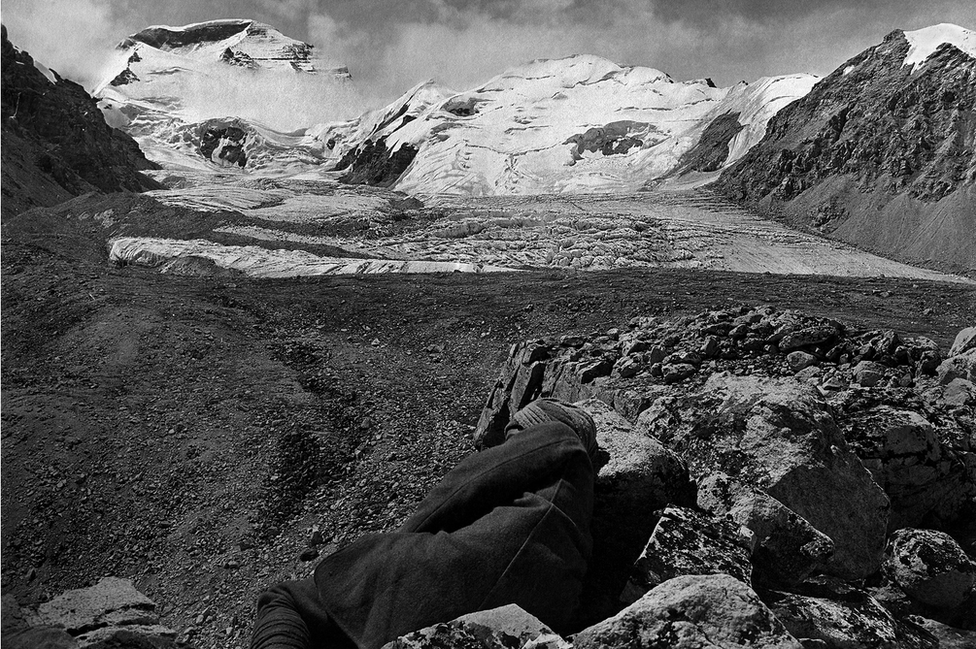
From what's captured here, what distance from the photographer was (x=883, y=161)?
136ft

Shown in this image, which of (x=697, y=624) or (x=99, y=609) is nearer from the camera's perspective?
(x=697, y=624)

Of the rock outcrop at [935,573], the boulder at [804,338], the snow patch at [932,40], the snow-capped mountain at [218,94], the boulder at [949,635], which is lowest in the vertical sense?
the boulder at [949,635]

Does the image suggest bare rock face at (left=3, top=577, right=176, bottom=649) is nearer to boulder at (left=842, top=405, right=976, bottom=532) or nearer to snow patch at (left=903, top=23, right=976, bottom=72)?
boulder at (left=842, top=405, right=976, bottom=532)

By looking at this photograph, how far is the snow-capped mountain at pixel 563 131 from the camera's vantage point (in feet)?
205

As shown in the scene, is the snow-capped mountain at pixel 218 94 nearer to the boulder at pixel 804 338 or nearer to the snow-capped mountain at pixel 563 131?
the snow-capped mountain at pixel 563 131

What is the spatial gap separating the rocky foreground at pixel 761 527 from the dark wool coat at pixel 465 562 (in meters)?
0.27

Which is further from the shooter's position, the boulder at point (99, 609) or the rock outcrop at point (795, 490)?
the boulder at point (99, 609)

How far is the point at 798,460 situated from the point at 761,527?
530 mm

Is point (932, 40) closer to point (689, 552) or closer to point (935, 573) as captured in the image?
point (935, 573)

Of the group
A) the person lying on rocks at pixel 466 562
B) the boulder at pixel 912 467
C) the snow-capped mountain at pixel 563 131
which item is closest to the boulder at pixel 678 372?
the boulder at pixel 912 467

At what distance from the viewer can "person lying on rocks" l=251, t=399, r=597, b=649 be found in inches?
112

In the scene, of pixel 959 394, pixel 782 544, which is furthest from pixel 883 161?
pixel 782 544

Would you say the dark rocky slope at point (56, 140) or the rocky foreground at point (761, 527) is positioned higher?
the dark rocky slope at point (56, 140)

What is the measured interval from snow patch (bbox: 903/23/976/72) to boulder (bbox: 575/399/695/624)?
2098 inches
